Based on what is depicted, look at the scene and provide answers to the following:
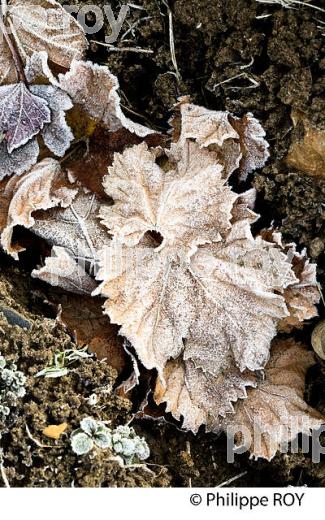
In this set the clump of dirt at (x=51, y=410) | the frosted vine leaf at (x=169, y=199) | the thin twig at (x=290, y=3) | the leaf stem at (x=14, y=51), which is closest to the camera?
the clump of dirt at (x=51, y=410)

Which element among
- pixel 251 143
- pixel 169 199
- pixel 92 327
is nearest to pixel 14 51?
pixel 169 199

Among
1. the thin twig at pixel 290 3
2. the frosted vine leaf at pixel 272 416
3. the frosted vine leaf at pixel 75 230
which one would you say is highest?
the thin twig at pixel 290 3

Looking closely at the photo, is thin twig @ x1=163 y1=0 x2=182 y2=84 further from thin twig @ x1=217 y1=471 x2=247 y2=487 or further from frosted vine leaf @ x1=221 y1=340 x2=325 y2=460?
thin twig @ x1=217 y1=471 x2=247 y2=487

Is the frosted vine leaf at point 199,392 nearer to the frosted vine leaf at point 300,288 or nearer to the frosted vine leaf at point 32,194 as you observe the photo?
the frosted vine leaf at point 300,288

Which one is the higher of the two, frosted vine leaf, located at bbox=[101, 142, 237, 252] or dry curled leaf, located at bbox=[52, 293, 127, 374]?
frosted vine leaf, located at bbox=[101, 142, 237, 252]

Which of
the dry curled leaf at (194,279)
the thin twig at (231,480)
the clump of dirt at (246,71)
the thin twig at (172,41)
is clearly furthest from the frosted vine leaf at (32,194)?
the thin twig at (231,480)

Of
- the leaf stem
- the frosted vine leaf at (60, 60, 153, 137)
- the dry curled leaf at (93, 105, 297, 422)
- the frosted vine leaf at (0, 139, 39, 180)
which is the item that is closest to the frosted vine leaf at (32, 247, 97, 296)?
the dry curled leaf at (93, 105, 297, 422)

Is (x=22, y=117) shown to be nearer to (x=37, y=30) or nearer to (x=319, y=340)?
(x=37, y=30)
